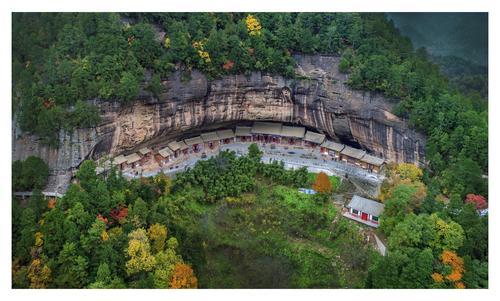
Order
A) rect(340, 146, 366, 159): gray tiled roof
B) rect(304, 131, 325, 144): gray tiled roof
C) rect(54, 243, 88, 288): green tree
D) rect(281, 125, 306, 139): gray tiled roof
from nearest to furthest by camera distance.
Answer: rect(54, 243, 88, 288): green tree
rect(340, 146, 366, 159): gray tiled roof
rect(304, 131, 325, 144): gray tiled roof
rect(281, 125, 306, 139): gray tiled roof

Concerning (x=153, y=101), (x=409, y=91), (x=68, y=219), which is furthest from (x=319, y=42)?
(x=68, y=219)

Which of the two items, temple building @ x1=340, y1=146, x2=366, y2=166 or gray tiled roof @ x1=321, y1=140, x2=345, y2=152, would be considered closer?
temple building @ x1=340, y1=146, x2=366, y2=166

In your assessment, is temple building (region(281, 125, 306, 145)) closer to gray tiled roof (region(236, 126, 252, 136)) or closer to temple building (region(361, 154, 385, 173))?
gray tiled roof (region(236, 126, 252, 136))

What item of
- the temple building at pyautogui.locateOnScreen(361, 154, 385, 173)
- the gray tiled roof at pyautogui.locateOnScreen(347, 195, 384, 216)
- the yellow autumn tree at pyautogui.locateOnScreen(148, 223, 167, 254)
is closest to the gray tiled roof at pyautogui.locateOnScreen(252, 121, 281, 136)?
the temple building at pyautogui.locateOnScreen(361, 154, 385, 173)

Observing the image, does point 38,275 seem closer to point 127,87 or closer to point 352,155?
point 127,87

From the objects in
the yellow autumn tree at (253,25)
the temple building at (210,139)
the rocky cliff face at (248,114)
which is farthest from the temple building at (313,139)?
the yellow autumn tree at (253,25)

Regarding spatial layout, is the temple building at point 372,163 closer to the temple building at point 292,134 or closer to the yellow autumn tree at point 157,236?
the temple building at point 292,134

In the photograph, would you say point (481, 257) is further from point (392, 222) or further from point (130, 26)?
point (130, 26)
